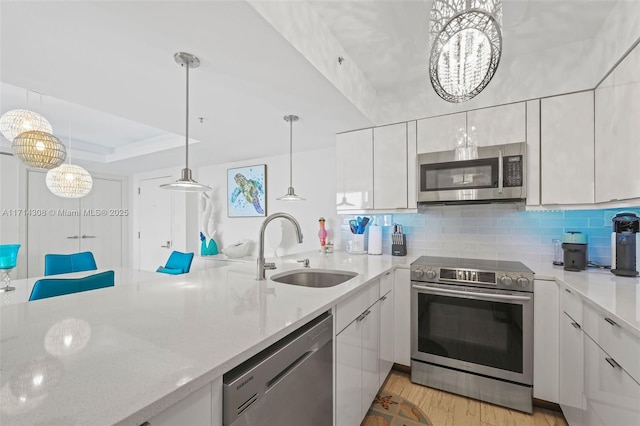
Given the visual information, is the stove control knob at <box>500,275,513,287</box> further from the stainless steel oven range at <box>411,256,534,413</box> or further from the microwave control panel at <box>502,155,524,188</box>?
the microwave control panel at <box>502,155,524,188</box>

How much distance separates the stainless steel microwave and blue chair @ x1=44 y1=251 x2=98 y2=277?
3.61 metres

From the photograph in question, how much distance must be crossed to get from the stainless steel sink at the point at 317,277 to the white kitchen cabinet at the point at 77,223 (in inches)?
175

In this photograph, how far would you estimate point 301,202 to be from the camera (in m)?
3.38

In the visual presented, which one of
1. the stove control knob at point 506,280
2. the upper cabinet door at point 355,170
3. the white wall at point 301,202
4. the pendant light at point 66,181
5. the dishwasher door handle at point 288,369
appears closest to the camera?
the dishwasher door handle at point 288,369

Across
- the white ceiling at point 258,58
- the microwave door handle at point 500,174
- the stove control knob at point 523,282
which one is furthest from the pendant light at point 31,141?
the stove control knob at point 523,282

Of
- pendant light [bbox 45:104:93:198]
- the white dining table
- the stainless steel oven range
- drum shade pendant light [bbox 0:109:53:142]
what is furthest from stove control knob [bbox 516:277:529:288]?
pendant light [bbox 45:104:93:198]

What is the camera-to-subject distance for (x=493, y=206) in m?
2.27

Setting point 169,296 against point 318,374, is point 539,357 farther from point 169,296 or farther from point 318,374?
point 169,296

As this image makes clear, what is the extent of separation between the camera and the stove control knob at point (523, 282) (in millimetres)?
1754

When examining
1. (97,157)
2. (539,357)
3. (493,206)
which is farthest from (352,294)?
(97,157)

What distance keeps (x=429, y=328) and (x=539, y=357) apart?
2.14 feet

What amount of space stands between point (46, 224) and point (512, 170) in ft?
19.3

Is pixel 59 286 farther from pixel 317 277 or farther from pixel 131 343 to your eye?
pixel 317 277

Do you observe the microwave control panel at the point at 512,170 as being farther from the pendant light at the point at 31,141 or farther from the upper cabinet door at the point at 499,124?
the pendant light at the point at 31,141
